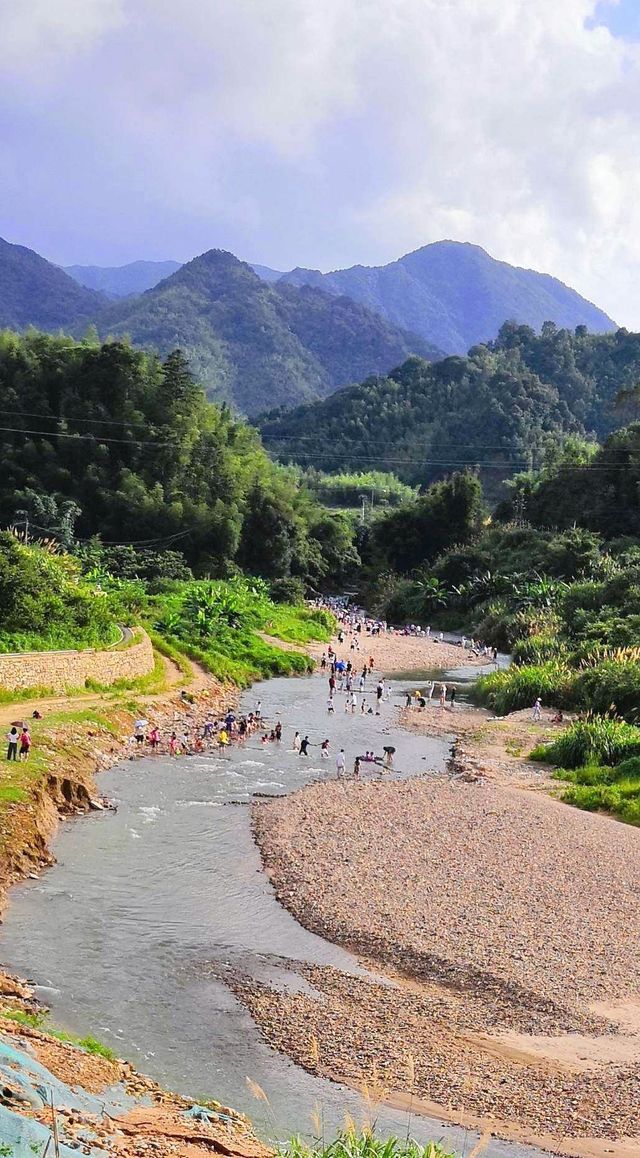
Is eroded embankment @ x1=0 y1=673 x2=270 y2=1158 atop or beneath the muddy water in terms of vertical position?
atop

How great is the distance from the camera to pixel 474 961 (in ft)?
52.3

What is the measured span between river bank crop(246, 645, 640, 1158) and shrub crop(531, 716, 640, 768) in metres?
5.21

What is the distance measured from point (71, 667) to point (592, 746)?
17.3 m

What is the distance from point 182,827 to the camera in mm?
23156

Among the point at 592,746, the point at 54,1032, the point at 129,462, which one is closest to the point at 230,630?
the point at 592,746

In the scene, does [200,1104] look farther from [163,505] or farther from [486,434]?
[486,434]

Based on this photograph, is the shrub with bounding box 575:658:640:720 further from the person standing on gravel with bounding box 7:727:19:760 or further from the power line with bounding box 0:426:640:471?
the power line with bounding box 0:426:640:471

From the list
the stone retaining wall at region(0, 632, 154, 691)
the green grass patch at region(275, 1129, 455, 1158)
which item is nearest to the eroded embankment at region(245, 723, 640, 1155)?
the green grass patch at region(275, 1129, 455, 1158)

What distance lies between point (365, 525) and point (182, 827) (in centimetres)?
7222

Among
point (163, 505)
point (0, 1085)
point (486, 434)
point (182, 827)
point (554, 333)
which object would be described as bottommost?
point (182, 827)

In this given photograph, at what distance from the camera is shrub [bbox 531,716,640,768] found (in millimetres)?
30531

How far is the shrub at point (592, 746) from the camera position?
30531mm

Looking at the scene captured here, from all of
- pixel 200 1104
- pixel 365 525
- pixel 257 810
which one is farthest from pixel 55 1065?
pixel 365 525

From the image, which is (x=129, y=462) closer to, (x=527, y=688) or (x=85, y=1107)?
(x=527, y=688)
